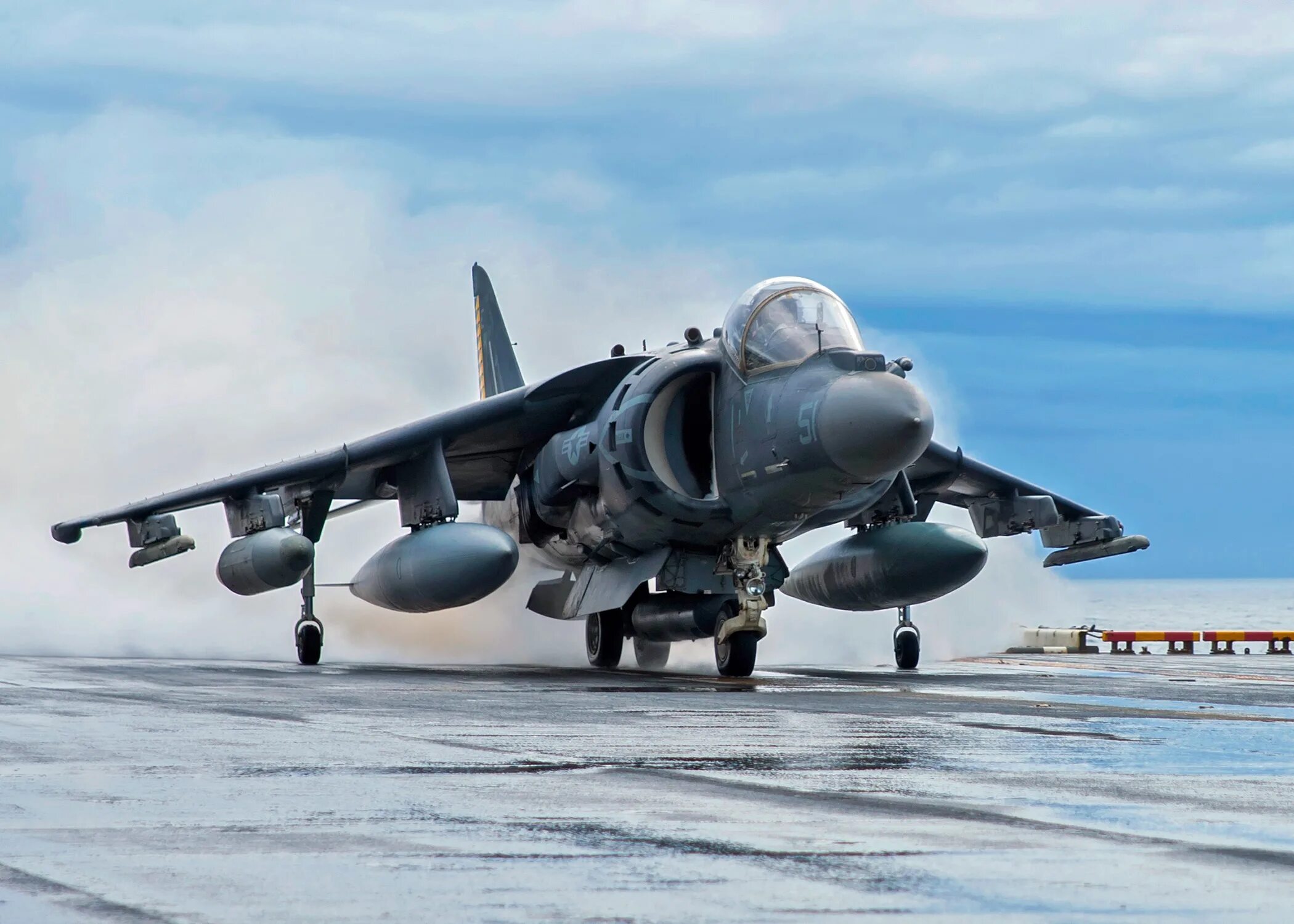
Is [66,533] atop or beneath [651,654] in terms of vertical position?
atop

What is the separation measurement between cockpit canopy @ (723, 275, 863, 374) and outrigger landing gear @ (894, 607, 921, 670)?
210 inches

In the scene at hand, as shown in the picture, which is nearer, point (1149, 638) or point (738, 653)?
point (738, 653)

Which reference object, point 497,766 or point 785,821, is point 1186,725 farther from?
point 785,821

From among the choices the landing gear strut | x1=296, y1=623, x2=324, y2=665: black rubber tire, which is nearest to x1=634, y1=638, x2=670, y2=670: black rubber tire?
the landing gear strut

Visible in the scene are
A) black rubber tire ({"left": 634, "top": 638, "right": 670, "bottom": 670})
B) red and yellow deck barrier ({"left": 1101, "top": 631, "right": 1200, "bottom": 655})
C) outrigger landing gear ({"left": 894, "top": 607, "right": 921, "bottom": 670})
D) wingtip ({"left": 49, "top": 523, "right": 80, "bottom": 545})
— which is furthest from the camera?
red and yellow deck barrier ({"left": 1101, "top": 631, "right": 1200, "bottom": 655})

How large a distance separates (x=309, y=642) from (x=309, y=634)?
12cm

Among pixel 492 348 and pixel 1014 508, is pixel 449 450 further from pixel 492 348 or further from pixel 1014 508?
pixel 1014 508

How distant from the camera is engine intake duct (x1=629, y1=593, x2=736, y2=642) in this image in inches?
690

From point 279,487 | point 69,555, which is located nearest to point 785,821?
point 279,487

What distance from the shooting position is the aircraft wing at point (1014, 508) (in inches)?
826

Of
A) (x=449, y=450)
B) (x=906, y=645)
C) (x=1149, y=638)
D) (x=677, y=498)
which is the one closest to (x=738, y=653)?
(x=677, y=498)

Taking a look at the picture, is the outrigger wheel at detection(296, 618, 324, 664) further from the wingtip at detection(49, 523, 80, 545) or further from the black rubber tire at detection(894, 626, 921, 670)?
the black rubber tire at detection(894, 626, 921, 670)

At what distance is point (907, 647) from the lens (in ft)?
65.7

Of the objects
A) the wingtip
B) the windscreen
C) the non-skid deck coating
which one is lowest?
the non-skid deck coating
